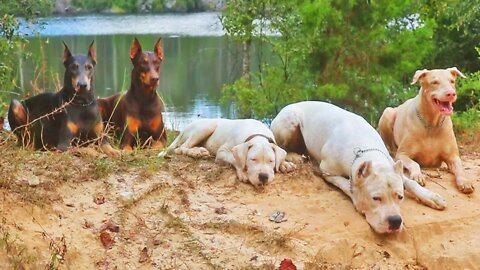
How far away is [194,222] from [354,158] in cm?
154

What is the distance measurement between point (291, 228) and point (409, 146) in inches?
71.9

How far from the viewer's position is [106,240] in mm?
5281

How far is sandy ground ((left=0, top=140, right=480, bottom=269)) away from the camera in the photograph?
17.1ft

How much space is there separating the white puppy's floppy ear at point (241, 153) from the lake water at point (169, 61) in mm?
4212

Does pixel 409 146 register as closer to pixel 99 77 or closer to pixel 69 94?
pixel 69 94

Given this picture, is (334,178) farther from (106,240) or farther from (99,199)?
(106,240)

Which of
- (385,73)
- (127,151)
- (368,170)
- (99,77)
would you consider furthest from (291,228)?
(99,77)

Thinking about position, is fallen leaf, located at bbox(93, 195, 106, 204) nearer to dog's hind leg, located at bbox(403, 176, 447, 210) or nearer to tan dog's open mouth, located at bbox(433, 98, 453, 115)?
dog's hind leg, located at bbox(403, 176, 447, 210)

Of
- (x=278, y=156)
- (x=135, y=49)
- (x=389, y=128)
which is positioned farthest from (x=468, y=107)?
(x=278, y=156)

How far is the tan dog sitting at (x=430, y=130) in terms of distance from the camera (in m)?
6.62

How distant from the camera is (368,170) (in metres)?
5.88

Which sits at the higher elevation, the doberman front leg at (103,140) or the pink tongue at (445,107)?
the pink tongue at (445,107)

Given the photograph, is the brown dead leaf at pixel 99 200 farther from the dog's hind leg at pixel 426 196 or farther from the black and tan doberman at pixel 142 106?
the dog's hind leg at pixel 426 196

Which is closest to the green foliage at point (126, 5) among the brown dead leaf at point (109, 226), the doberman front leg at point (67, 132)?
the doberman front leg at point (67, 132)
